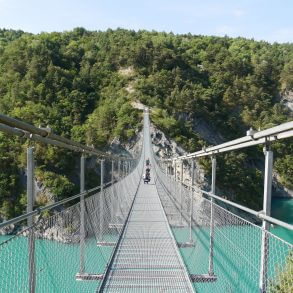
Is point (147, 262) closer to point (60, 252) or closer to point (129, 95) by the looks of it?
point (60, 252)

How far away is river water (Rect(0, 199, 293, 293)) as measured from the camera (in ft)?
6.32

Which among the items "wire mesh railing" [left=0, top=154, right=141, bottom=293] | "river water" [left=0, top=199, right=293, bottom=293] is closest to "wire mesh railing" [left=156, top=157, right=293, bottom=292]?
"river water" [left=0, top=199, right=293, bottom=293]

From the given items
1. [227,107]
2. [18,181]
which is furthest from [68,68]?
[18,181]

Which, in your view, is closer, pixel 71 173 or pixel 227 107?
pixel 71 173

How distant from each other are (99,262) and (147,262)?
1.44 ft

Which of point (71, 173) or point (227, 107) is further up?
point (227, 107)

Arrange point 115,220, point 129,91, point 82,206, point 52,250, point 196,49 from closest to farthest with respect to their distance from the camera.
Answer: point 52,250 → point 82,206 → point 115,220 → point 129,91 → point 196,49

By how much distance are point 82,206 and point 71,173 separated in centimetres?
1894

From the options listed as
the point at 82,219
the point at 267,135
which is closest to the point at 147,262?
the point at 82,219

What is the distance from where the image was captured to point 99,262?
3623 mm

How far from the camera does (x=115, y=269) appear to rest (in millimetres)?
3557

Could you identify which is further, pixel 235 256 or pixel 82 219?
pixel 82 219

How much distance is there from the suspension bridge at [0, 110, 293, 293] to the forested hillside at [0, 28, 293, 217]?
13.3m

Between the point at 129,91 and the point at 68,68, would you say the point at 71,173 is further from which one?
the point at 68,68
